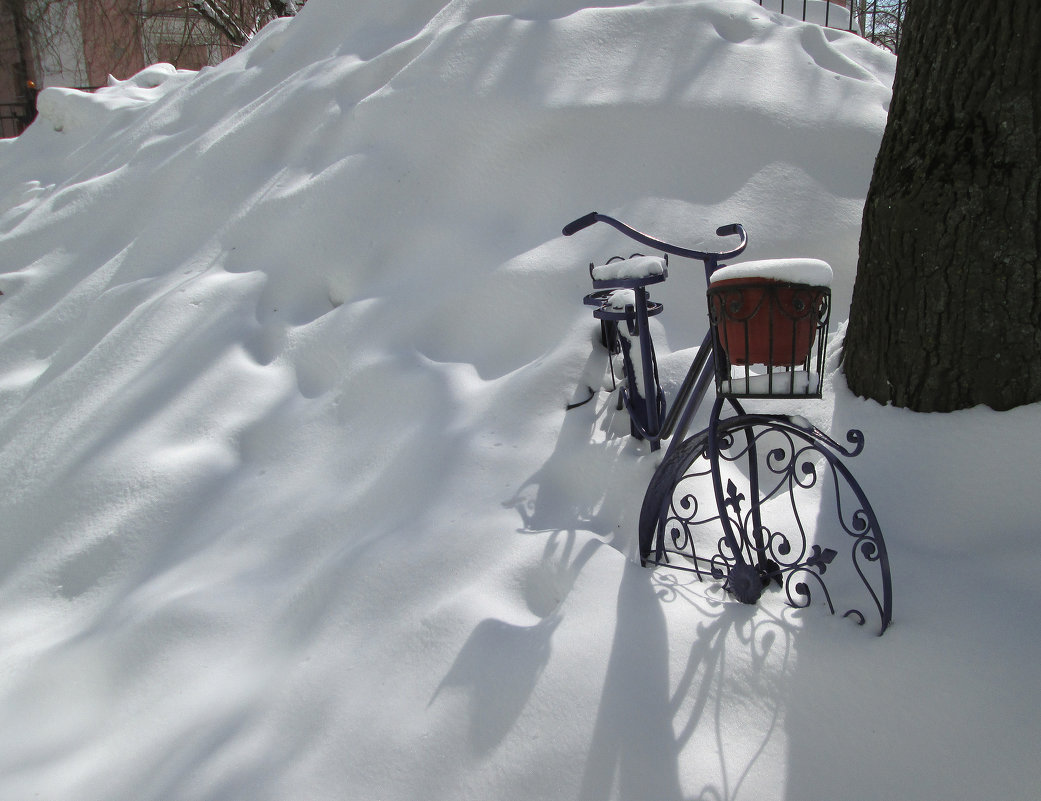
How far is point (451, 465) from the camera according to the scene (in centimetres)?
236

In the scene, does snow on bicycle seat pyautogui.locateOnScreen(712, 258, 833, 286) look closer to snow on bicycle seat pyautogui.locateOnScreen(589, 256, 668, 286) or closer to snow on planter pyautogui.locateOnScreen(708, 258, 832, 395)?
snow on planter pyautogui.locateOnScreen(708, 258, 832, 395)

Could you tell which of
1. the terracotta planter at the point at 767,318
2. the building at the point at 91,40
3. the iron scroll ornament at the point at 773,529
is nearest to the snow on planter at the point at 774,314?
the terracotta planter at the point at 767,318

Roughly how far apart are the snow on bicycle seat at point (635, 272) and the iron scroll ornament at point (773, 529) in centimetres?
46

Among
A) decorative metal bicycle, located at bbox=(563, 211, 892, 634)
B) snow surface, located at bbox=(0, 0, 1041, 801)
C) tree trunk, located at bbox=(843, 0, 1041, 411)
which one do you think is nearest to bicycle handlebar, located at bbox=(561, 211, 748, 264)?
decorative metal bicycle, located at bbox=(563, 211, 892, 634)

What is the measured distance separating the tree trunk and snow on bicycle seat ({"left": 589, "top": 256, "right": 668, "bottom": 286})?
1.95 feet

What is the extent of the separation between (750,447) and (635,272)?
1.98 ft

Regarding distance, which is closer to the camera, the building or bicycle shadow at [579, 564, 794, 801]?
bicycle shadow at [579, 564, 794, 801]

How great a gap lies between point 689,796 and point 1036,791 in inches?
24.0

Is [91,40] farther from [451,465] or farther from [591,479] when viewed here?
[591,479]

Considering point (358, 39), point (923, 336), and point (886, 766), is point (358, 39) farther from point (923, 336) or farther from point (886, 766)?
point (886, 766)

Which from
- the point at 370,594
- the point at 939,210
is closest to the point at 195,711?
the point at 370,594

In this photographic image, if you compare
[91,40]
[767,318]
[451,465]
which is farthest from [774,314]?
[91,40]

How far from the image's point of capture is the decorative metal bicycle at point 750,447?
1.63m

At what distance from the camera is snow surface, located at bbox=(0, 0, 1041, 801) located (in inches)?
62.1
